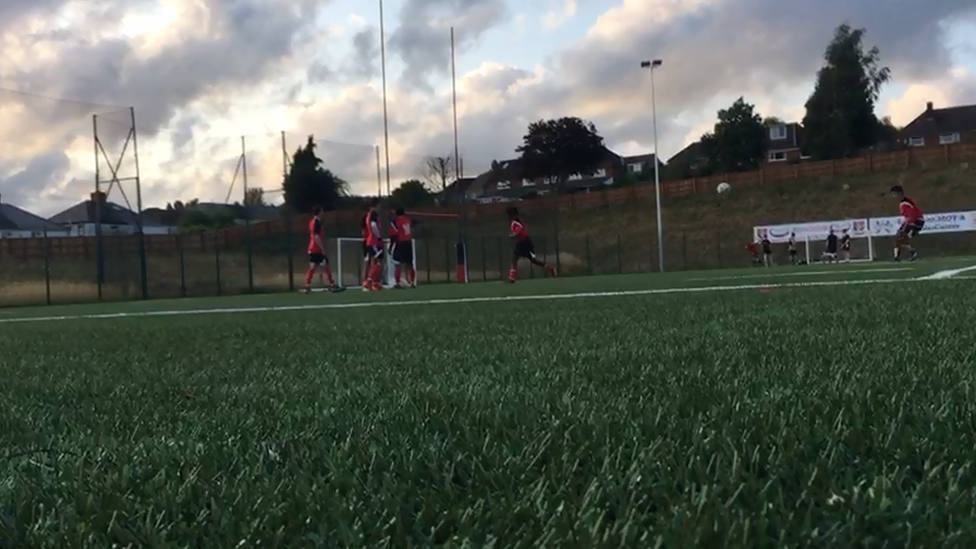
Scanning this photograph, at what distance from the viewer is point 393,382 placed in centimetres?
271

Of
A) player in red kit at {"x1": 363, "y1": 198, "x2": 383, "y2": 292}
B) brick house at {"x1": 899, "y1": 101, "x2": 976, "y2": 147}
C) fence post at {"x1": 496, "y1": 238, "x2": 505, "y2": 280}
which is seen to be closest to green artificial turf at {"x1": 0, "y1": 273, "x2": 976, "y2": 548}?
player in red kit at {"x1": 363, "y1": 198, "x2": 383, "y2": 292}

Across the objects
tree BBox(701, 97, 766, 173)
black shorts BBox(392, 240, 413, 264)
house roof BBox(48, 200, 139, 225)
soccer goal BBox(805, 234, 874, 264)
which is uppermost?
tree BBox(701, 97, 766, 173)

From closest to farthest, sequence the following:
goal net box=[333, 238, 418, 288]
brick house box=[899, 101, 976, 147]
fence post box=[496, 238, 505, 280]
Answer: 1. goal net box=[333, 238, 418, 288]
2. fence post box=[496, 238, 505, 280]
3. brick house box=[899, 101, 976, 147]

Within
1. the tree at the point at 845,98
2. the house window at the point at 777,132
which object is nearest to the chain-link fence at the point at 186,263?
the tree at the point at 845,98

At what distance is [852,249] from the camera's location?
38969mm

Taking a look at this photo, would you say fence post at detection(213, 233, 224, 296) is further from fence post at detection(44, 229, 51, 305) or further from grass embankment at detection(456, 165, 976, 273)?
grass embankment at detection(456, 165, 976, 273)

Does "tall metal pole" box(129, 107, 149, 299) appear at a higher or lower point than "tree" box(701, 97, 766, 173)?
lower

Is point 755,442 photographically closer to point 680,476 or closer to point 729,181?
point 680,476

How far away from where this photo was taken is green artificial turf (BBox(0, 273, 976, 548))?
1090 millimetres

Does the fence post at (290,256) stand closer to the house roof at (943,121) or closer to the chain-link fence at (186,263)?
the chain-link fence at (186,263)

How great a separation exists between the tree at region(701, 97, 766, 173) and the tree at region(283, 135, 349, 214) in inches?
1506

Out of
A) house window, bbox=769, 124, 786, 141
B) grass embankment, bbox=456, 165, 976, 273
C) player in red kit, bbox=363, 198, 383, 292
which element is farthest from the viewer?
house window, bbox=769, 124, 786, 141

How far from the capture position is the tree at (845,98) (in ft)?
215

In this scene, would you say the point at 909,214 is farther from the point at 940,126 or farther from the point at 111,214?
the point at 940,126
